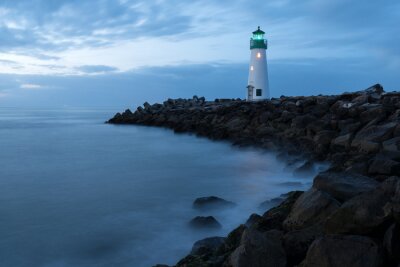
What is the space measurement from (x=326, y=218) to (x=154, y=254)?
99.8 inches

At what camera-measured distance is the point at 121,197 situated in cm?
760

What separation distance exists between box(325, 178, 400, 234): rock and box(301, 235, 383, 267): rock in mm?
136

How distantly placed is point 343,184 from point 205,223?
94.6 inches

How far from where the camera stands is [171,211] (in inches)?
254

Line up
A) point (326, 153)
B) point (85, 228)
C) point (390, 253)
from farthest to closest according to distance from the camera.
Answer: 1. point (326, 153)
2. point (85, 228)
3. point (390, 253)

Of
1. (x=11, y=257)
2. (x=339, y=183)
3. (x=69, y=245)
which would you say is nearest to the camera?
(x=339, y=183)

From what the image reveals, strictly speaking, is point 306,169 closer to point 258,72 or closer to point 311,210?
point 311,210

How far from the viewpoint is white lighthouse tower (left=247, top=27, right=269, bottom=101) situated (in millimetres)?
25188

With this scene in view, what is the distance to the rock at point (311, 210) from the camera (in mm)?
3113

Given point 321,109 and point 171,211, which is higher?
point 321,109

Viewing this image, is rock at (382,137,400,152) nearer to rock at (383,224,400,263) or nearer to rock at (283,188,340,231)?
rock at (283,188,340,231)

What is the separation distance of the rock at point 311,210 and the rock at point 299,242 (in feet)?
0.59

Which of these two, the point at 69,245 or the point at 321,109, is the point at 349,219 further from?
the point at 321,109

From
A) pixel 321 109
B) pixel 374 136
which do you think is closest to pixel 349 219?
pixel 374 136
